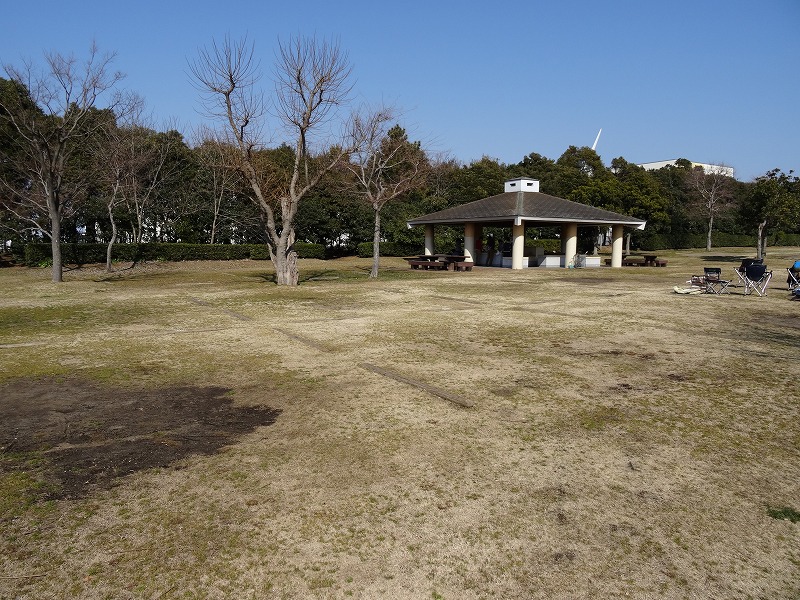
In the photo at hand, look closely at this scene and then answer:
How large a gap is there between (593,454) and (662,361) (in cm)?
342

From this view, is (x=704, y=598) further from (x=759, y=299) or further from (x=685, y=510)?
(x=759, y=299)

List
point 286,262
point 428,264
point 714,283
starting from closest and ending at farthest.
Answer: point 714,283 → point 286,262 → point 428,264

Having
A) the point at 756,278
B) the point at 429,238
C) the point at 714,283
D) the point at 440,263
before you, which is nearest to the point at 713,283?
the point at 714,283

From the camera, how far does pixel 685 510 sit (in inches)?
127

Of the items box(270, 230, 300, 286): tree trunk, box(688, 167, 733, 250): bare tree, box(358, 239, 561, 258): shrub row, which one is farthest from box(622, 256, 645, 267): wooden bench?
box(688, 167, 733, 250): bare tree

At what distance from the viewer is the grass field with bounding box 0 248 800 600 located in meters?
→ 2.65

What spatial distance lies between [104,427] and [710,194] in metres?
53.1

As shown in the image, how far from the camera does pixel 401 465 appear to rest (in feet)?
12.6

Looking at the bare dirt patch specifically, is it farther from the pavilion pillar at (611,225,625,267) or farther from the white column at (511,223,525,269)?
the pavilion pillar at (611,225,625,267)

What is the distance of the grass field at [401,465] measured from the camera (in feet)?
8.69

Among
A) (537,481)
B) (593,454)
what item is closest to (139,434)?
(537,481)

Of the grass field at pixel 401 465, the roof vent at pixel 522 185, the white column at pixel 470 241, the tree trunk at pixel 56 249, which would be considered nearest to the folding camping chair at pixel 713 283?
the grass field at pixel 401 465

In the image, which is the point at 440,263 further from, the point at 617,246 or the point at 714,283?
the point at 714,283

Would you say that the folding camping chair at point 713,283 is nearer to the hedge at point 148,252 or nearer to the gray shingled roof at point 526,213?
the gray shingled roof at point 526,213
